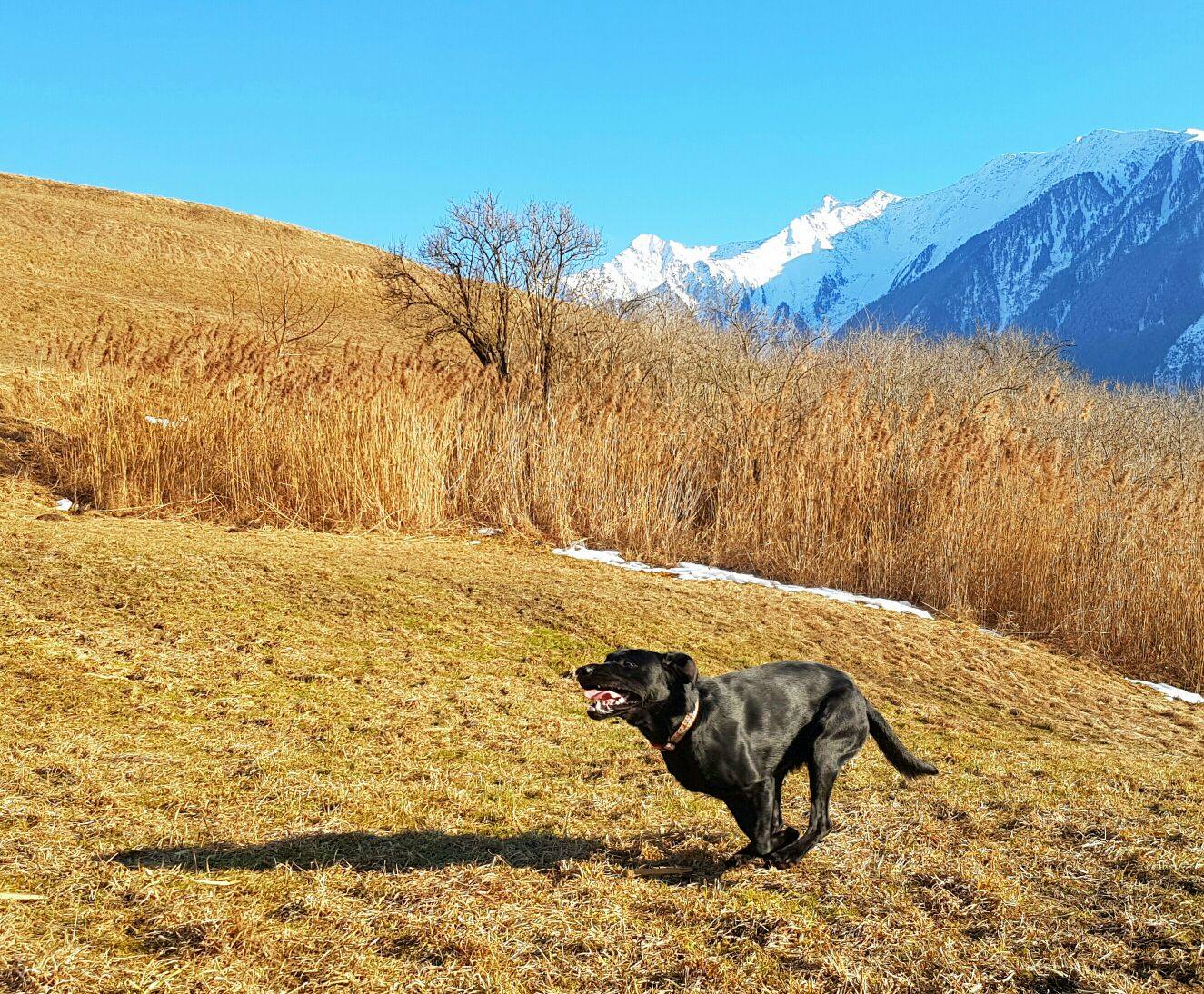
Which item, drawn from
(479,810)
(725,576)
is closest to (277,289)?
(725,576)

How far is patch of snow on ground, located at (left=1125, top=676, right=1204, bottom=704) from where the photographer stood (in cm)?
735

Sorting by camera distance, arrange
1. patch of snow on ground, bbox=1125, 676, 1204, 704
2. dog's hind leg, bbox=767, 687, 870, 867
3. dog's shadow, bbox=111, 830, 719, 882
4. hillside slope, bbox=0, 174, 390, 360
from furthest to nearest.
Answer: hillside slope, bbox=0, 174, 390, 360, patch of snow on ground, bbox=1125, 676, 1204, 704, dog's hind leg, bbox=767, 687, 870, 867, dog's shadow, bbox=111, 830, 719, 882

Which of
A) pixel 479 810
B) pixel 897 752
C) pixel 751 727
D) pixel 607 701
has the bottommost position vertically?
pixel 479 810

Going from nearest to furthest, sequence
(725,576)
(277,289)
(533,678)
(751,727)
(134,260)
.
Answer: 1. (751,727)
2. (533,678)
3. (725,576)
4. (134,260)
5. (277,289)

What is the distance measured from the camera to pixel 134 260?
42.3m

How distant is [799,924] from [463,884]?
1095 mm

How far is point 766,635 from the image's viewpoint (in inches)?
269

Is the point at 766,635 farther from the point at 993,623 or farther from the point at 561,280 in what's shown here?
the point at 561,280

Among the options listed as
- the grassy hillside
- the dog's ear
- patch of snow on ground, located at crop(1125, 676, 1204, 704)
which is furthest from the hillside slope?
the dog's ear

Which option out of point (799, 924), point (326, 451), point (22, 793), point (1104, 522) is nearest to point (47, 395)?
point (326, 451)

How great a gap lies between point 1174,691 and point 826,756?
232 inches

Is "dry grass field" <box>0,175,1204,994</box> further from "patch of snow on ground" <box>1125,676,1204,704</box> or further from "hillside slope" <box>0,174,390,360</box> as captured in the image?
"hillside slope" <box>0,174,390,360</box>

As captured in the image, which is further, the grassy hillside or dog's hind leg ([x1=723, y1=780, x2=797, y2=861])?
dog's hind leg ([x1=723, y1=780, x2=797, y2=861])

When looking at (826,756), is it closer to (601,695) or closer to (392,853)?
(601,695)
